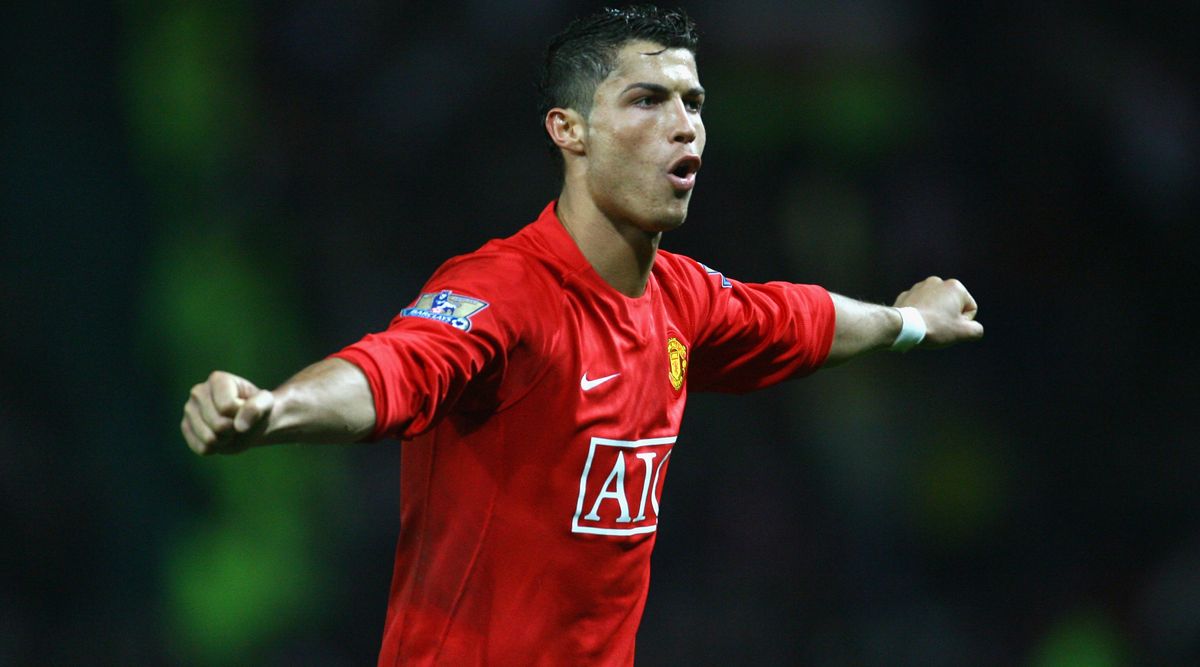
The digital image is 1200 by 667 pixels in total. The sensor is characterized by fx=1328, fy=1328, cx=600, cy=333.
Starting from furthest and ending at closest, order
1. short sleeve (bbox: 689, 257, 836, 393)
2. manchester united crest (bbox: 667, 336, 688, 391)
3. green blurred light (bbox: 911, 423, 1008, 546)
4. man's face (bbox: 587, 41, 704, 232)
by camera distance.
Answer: green blurred light (bbox: 911, 423, 1008, 546) < short sleeve (bbox: 689, 257, 836, 393) < manchester united crest (bbox: 667, 336, 688, 391) < man's face (bbox: 587, 41, 704, 232)

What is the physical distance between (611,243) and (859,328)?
984mm

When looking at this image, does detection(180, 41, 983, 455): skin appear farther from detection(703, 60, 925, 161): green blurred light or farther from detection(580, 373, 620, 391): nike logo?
detection(703, 60, 925, 161): green blurred light

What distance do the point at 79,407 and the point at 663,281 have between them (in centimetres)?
321

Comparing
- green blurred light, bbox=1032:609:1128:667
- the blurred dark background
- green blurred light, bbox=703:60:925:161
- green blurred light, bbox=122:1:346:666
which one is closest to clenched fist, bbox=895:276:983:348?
the blurred dark background

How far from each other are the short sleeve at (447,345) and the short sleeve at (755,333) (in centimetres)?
71

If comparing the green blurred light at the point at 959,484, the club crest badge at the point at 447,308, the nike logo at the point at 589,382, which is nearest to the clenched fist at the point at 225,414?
the club crest badge at the point at 447,308

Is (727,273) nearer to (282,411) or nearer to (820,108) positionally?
(820,108)

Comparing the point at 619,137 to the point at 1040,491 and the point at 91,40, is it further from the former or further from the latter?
the point at 1040,491

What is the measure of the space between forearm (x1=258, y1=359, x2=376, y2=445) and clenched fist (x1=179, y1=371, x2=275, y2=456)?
36mm

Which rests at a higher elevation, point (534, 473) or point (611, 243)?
point (611, 243)

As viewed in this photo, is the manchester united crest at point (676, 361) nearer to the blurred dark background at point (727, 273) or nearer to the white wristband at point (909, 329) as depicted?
the white wristband at point (909, 329)

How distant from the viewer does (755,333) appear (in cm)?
347

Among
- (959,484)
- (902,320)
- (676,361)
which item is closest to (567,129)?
(676,361)

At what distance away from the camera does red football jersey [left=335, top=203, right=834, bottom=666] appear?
275 centimetres
